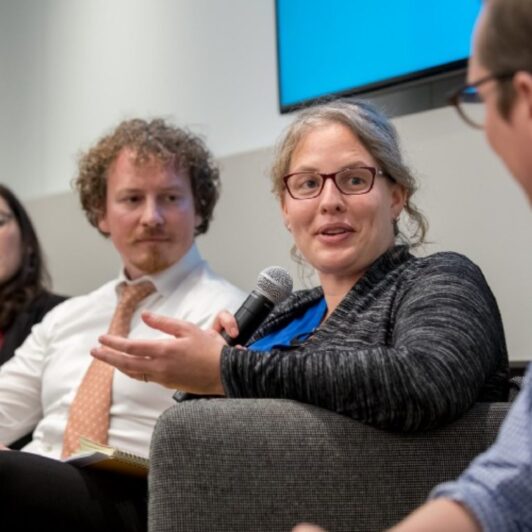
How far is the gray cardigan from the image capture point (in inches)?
48.9

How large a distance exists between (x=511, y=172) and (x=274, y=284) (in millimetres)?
864

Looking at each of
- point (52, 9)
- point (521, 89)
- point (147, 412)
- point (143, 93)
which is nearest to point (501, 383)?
point (521, 89)

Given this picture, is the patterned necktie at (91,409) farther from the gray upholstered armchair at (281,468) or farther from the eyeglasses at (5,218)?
the eyeglasses at (5,218)

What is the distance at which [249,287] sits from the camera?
2779 mm

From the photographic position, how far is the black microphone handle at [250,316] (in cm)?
162

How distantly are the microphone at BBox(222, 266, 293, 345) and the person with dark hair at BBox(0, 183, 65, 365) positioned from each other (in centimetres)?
124

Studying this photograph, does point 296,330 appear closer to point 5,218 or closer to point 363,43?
point 363,43

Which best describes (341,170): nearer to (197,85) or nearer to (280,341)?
(280,341)

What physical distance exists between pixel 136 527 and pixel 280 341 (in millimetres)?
436

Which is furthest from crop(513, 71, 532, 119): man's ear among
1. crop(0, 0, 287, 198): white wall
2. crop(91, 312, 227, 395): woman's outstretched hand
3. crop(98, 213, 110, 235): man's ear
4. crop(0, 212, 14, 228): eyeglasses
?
crop(0, 212, 14, 228): eyeglasses

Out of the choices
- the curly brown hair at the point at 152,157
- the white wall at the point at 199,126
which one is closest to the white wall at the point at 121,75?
the white wall at the point at 199,126

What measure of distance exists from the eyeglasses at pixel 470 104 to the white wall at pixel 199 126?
1.16m

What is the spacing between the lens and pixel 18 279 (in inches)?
116

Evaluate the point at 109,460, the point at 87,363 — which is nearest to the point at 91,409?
the point at 87,363
